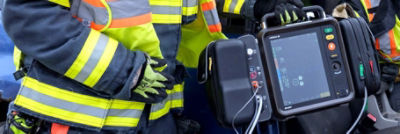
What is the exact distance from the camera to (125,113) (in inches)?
45.6

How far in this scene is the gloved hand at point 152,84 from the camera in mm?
1072

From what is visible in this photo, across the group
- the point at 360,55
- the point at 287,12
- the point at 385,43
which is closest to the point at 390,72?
the point at 385,43

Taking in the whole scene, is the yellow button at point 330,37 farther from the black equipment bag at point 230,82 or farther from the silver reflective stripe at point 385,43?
the silver reflective stripe at point 385,43

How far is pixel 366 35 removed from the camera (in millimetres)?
1200

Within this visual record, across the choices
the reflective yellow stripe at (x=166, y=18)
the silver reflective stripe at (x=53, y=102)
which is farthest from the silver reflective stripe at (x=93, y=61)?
the reflective yellow stripe at (x=166, y=18)

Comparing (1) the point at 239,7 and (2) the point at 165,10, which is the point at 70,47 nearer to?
(2) the point at 165,10

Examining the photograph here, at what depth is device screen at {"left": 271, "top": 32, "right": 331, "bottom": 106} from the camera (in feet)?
3.60

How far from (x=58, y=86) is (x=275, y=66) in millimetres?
642

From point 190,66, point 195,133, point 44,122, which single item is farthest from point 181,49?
point 44,122

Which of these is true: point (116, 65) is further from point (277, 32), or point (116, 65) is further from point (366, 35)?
point (366, 35)

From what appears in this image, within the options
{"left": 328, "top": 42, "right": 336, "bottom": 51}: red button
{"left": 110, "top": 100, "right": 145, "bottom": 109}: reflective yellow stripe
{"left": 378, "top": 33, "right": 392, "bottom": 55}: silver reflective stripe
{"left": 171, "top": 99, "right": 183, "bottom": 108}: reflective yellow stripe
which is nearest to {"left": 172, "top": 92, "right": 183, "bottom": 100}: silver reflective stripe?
{"left": 171, "top": 99, "right": 183, "bottom": 108}: reflective yellow stripe

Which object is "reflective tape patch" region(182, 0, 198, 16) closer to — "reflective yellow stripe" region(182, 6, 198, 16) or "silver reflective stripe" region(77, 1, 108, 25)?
"reflective yellow stripe" region(182, 6, 198, 16)

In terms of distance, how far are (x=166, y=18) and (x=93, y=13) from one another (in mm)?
261

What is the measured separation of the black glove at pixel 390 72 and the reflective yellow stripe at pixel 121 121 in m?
1.49
